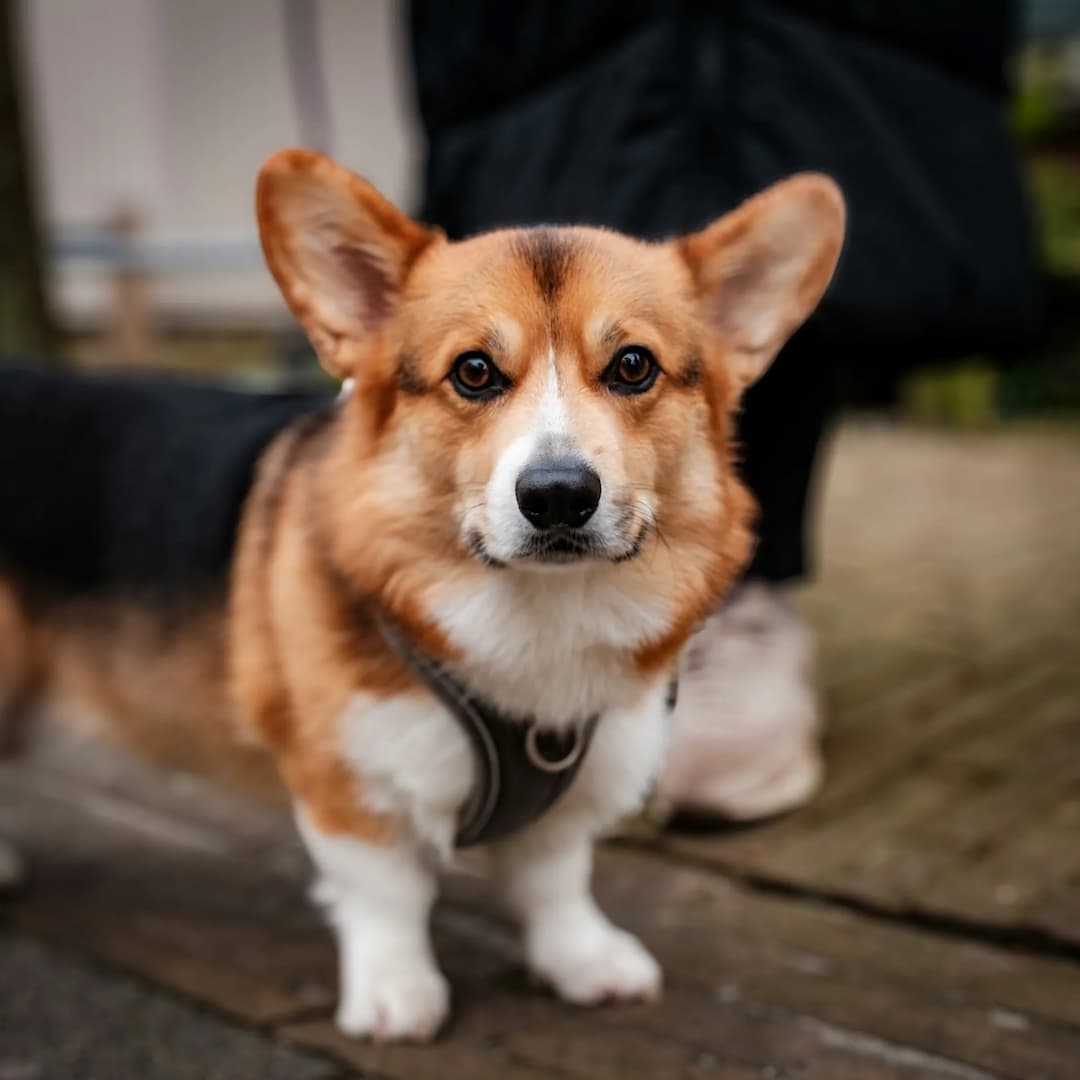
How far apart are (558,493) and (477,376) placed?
280mm

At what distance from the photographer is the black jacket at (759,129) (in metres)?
2.49

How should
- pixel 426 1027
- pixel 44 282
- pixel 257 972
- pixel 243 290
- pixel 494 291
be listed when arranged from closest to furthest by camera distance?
pixel 494 291, pixel 426 1027, pixel 257 972, pixel 44 282, pixel 243 290

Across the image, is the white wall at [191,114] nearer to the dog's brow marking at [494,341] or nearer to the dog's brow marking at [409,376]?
the dog's brow marking at [409,376]

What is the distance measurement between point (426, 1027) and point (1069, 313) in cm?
741

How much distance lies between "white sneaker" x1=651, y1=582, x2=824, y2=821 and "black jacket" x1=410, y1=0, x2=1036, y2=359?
65cm

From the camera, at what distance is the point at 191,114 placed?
30.3ft

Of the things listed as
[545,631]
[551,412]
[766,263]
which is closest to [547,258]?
[551,412]

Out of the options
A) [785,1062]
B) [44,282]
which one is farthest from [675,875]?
[44,282]

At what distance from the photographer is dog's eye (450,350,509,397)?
1.83m

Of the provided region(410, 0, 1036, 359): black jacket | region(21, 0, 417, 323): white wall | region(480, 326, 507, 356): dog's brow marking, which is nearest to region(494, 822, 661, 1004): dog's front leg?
region(480, 326, 507, 356): dog's brow marking

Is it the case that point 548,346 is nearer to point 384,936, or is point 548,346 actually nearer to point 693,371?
point 693,371

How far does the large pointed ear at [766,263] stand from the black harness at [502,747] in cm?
61

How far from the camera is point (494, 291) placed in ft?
6.05

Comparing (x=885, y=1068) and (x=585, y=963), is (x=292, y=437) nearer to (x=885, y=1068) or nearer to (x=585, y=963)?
(x=585, y=963)
